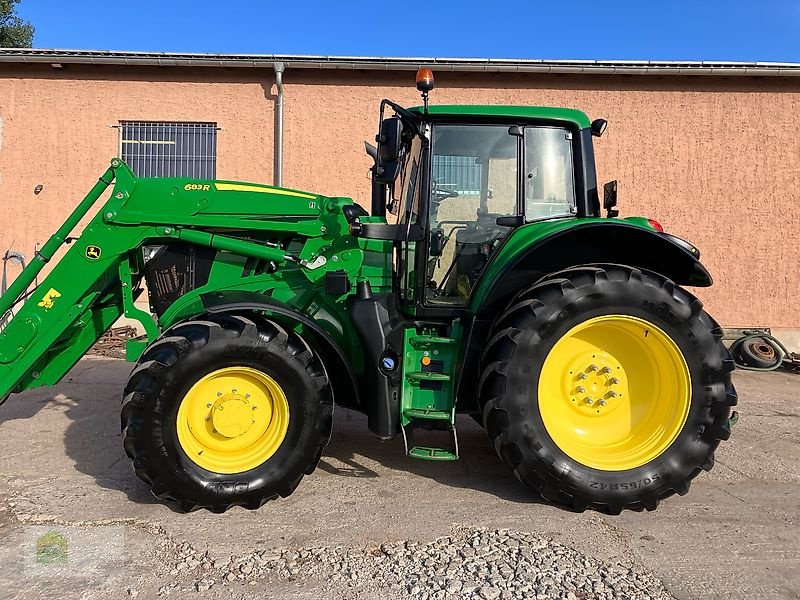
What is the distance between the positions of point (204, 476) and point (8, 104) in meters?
8.38

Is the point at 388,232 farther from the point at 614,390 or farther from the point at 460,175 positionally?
the point at 614,390

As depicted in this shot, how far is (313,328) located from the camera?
3.17 m

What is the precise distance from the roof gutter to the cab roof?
528 cm

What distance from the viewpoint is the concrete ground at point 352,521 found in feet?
7.51

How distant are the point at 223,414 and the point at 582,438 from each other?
1.98 meters

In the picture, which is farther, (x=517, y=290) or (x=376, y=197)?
(x=376, y=197)

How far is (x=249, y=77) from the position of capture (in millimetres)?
8469

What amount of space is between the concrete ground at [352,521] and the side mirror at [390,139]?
1924 millimetres

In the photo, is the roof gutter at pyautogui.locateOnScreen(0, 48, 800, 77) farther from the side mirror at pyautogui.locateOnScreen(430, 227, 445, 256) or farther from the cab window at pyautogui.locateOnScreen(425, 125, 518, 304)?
the side mirror at pyautogui.locateOnScreen(430, 227, 445, 256)

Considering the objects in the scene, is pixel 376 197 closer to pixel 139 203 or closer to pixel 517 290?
pixel 517 290

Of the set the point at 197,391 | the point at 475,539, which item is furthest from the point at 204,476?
the point at 475,539

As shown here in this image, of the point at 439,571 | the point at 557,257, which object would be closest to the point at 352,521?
the point at 439,571

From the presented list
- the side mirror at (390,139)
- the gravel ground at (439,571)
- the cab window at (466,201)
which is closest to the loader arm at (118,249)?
the side mirror at (390,139)

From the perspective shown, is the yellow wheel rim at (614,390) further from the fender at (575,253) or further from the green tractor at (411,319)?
the fender at (575,253)
